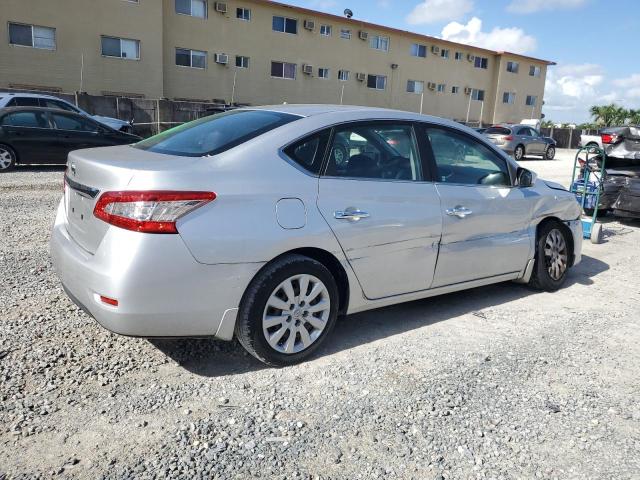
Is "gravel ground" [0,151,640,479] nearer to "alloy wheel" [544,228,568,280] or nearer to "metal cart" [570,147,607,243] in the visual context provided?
"alloy wheel" [544,228,568,280]

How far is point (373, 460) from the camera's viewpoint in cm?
263

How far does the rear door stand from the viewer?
1158 centimetres

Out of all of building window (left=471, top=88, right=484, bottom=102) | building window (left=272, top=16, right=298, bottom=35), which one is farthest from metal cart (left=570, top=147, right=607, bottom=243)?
building window (left=471, top=88, right=484, bottom=102)

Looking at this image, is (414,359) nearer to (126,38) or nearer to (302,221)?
(302,221)

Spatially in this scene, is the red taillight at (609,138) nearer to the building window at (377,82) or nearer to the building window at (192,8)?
Answer: the building window at (192,8)

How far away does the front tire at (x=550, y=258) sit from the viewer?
5.08 m

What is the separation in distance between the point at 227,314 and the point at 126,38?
25.3 meters

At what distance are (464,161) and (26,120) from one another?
1059cm

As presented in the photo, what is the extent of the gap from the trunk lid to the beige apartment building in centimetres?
2298

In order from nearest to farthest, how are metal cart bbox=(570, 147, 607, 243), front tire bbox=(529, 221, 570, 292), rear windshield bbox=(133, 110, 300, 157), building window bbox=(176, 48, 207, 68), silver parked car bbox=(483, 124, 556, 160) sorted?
rear windshield bbox=(133, 110, 300, 157) < front tire bbox=(529, 221, 570, 292) < metal cart bbox=(570, 147, 607, 243) < silver parked car bbox=(483, 124, 556, 160) < building window bbox=(176, 48, 207, 68)

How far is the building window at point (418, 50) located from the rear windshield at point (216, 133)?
3572 cm

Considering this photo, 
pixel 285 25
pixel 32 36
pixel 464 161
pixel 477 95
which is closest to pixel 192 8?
pixel 285 25

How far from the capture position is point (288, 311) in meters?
3.42

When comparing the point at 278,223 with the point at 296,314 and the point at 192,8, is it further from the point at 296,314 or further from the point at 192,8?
the point at 192,8
